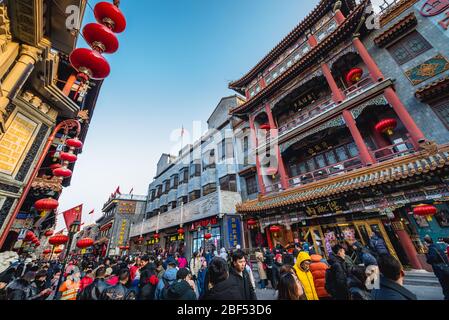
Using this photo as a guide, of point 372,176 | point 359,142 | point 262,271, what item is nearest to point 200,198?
point 262,271

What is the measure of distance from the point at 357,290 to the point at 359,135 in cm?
853

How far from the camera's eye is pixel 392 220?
310 inches

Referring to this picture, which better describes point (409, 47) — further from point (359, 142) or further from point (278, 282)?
point (278, 282)

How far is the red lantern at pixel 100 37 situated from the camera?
3.19m

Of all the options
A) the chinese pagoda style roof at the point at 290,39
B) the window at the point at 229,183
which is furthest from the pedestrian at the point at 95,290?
the chinese pagoda style roof at the point at 290,39

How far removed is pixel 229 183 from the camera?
54.5 feet

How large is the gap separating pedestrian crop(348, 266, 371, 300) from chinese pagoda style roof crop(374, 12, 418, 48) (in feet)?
41.2

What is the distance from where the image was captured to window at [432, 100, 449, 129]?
24.7 feet

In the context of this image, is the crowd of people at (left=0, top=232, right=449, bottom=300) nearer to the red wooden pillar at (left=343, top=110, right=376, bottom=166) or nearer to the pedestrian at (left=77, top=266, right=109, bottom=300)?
the pedestrian at (left=77, top=266, right=109, bottom=300)

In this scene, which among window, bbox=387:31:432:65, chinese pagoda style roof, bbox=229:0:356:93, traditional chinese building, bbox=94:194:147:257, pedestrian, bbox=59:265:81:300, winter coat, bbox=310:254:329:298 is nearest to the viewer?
winter coat, bbox=310:254:329:298

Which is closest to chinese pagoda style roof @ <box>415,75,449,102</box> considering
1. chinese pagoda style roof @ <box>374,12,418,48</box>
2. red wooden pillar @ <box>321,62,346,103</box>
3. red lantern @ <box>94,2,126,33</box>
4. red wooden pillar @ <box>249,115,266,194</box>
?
red wooden pillar @ <box>321,62,346,103</box>

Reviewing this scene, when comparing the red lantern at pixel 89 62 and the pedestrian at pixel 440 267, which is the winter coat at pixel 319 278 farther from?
the red lantern at pixel 89 62

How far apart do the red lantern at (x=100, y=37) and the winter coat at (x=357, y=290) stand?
5.94m

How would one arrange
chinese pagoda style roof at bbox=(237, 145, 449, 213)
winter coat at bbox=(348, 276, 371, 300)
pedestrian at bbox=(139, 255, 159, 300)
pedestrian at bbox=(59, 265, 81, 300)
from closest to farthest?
winter coat at bbox=(348, 276, 371, 300)
pedestrian at bbox=(139, 255, 159, 300)
pedestrian at bbox=(59, 265, 81, 300)
chinese pagoda style roof at bbox=(237, 145, 449, 213)
